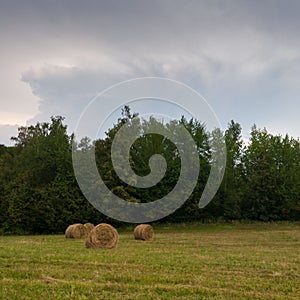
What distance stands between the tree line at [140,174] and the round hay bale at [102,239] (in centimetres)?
2211

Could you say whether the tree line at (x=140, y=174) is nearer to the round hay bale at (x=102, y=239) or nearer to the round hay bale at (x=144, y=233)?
the round hay bale at (x=144, y=233)

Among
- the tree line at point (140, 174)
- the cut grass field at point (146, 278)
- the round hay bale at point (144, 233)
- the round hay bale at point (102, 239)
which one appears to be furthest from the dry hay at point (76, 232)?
the tree line at point (140, 174)

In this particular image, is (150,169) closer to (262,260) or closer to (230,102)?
(230,102)

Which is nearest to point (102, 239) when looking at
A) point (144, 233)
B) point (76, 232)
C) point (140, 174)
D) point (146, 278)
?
point (144, 233)

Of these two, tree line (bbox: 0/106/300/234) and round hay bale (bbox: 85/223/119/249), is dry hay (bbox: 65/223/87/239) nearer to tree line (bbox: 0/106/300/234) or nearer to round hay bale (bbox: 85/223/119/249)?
round hay bale (bbox: 85/223/119/249)

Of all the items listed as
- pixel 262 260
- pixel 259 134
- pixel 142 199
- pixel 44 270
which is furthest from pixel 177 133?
pixel 44 270

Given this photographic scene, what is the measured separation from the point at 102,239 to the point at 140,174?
26787mm

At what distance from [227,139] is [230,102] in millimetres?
26008

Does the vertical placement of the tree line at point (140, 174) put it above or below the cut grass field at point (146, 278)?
above

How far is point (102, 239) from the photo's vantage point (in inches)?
717

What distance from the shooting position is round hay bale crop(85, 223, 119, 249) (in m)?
18.0

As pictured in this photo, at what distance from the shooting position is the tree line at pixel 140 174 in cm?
4169

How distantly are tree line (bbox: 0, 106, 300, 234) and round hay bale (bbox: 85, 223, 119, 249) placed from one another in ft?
72.6

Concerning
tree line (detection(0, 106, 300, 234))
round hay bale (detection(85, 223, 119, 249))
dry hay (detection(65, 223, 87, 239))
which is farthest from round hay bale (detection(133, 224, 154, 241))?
tree line (detection(0, 106, 300, 234))
